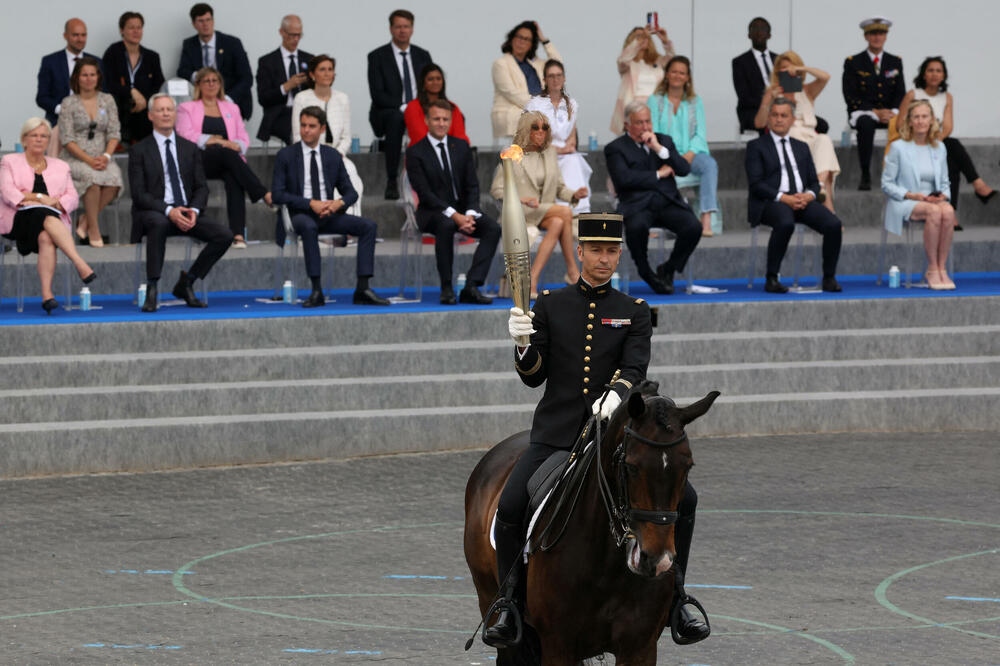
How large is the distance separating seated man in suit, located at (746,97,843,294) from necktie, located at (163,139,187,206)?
204 inches

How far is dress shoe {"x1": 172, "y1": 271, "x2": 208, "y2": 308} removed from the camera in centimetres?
1441

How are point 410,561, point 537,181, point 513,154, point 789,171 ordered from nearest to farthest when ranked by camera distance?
point 513,154
point 410,561
point 537,181
point 789,171

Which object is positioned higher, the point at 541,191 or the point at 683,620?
the point at 541,191

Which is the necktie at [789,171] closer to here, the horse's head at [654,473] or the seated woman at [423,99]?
the seated woman at [423,99]

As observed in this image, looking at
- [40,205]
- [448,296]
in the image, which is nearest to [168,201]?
[40,205]

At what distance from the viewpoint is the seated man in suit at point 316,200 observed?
14.6 metres

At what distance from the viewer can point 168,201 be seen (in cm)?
1463

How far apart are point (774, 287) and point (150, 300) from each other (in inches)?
220

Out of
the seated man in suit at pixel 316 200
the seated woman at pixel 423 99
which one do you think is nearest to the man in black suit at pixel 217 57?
the seated woman at pixel 423 99

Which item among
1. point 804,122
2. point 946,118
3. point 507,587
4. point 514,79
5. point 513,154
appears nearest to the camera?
point 507,587

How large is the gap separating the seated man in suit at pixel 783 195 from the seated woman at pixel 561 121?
1.58m

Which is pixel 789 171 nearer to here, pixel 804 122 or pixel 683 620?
pixel 804 122

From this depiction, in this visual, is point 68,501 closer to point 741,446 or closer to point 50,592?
point 50,592

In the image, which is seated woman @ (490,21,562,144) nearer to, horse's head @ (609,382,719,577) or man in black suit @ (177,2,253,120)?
man in black suit @ (177,2,253,120)
